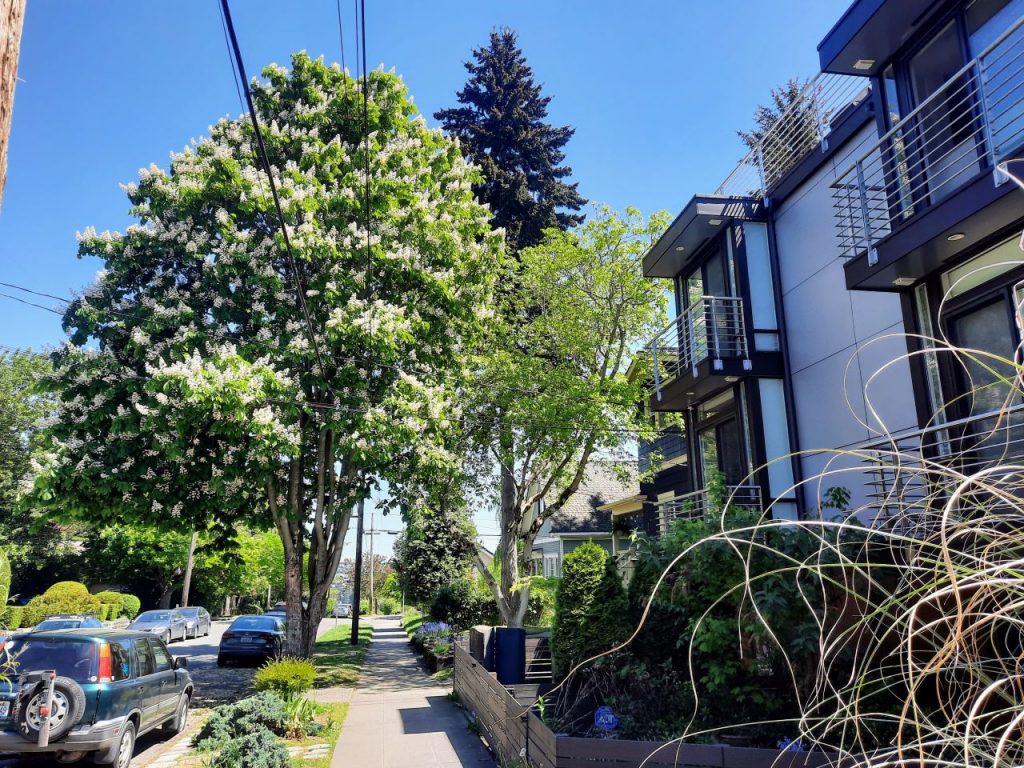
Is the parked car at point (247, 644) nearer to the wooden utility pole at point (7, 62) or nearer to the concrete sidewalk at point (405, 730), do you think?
the concrete sidewalk at point (405, 730)

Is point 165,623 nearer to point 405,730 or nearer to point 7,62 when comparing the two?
point 405,730

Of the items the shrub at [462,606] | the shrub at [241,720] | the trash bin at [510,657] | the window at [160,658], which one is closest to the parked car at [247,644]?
the shrub at [462,606]

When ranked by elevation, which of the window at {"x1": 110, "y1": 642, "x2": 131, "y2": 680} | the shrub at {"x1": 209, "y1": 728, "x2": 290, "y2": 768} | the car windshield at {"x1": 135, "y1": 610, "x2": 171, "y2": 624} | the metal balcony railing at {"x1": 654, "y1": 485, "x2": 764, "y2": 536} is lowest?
the shrub at {"x1": 209, "y1": 728, "x2": 290, "y2": 768}

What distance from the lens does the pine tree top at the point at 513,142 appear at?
23.0 meters

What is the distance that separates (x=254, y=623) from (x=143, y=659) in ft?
44.0

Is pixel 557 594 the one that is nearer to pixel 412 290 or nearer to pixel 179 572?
pixel 412 290

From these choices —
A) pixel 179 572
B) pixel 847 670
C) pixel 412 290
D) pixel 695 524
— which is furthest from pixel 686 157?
pixel 179 572

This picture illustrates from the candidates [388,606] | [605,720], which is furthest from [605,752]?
[388,606]

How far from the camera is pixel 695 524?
27.7 ft

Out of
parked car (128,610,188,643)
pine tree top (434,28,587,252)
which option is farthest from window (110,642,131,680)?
parked car (128,610,188,643)

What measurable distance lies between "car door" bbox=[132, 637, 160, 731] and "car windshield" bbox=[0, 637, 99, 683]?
0.92m

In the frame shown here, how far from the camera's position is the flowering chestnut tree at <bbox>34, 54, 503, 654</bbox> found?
1289cm

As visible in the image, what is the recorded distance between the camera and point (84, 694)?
812cm

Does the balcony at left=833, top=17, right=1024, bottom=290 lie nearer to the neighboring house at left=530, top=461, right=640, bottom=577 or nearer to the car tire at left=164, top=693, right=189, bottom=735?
the car tire at left=164, top=693, right=189, bottom=735
